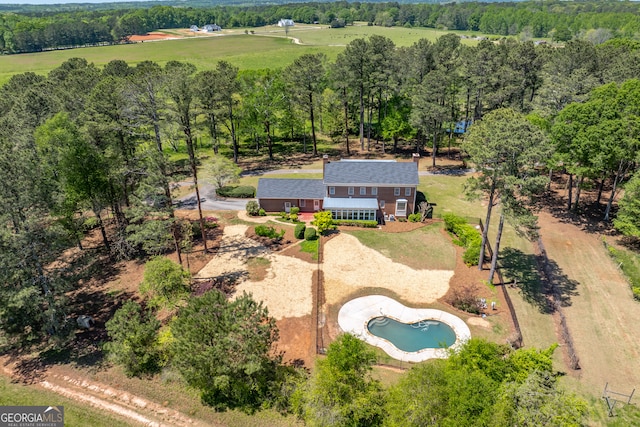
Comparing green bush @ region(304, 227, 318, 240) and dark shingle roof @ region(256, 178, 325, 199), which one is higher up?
dark shingle roof @ region(256, 178, 325, 199)

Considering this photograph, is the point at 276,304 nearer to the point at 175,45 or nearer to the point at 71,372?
the point at 71,372

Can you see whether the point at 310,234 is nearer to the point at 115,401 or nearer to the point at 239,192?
the point at 239,192

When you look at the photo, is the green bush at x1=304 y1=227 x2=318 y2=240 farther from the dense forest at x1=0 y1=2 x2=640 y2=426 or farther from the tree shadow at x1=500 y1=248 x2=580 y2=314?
the tree shadow at x1=500 y1=248 x2=580 y2=314

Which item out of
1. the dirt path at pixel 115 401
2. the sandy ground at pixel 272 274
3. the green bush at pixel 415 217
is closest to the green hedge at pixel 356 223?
the green bush at pixel 415 217

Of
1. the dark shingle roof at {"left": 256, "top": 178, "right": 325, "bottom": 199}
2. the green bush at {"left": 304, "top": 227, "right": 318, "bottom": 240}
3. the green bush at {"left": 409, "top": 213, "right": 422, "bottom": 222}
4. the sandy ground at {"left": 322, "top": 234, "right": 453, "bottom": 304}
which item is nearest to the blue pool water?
the sandy ground at {"left": 322, "top": 234, "right": 453, "bottom": 304}

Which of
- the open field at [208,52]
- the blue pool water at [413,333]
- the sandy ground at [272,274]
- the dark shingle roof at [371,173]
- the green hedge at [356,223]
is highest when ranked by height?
the open field at [208,52]

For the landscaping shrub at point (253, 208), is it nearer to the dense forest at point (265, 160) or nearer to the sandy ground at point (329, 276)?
the sandy ground at point (329, 276)

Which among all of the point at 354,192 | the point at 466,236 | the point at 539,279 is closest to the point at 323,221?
the point at 354,192
